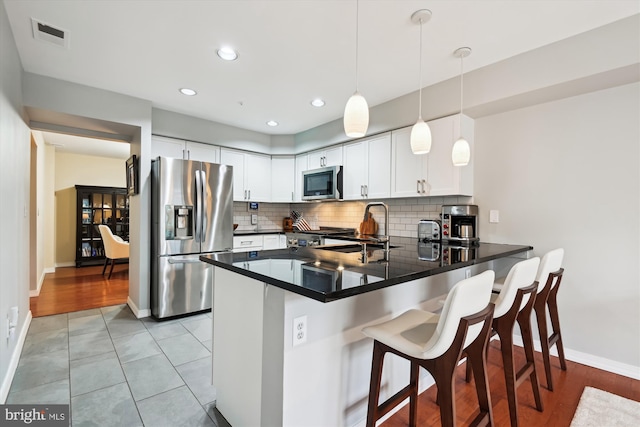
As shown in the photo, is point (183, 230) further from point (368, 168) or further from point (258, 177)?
point (368, 168)

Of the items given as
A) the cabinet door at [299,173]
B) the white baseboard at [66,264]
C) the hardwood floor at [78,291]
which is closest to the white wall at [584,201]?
the cabinet door at [299,173]

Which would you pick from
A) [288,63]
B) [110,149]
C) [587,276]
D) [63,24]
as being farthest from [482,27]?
[110,149]

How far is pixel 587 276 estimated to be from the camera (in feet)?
7.98

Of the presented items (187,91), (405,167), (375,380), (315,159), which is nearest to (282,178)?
(315,159)

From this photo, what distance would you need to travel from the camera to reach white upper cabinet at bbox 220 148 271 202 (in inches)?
177

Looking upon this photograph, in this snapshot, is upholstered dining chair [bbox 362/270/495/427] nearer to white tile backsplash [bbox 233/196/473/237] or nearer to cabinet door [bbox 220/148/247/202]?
white tile backsplash [bbox 233/196/473/237]

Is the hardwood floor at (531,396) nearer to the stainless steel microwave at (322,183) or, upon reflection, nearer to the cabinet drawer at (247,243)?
the stainless steel microwave at (322,183)

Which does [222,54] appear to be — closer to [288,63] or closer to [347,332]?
[288,63]

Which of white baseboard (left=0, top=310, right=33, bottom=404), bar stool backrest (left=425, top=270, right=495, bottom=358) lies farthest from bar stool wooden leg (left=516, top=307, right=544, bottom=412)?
white baseboard (left=0, top=310, right=33, bottom=404)

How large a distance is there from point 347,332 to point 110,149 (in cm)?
644

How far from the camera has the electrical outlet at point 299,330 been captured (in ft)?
4.45

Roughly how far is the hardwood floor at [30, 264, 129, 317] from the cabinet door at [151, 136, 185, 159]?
209 cm

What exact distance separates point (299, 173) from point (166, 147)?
77.4 inches

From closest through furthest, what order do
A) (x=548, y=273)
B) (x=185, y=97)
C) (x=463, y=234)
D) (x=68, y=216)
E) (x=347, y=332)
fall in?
(x=347, y=332), (x=548, y=273), (x=463, y=234), (x=185, y=97), (x=68, y=216)
